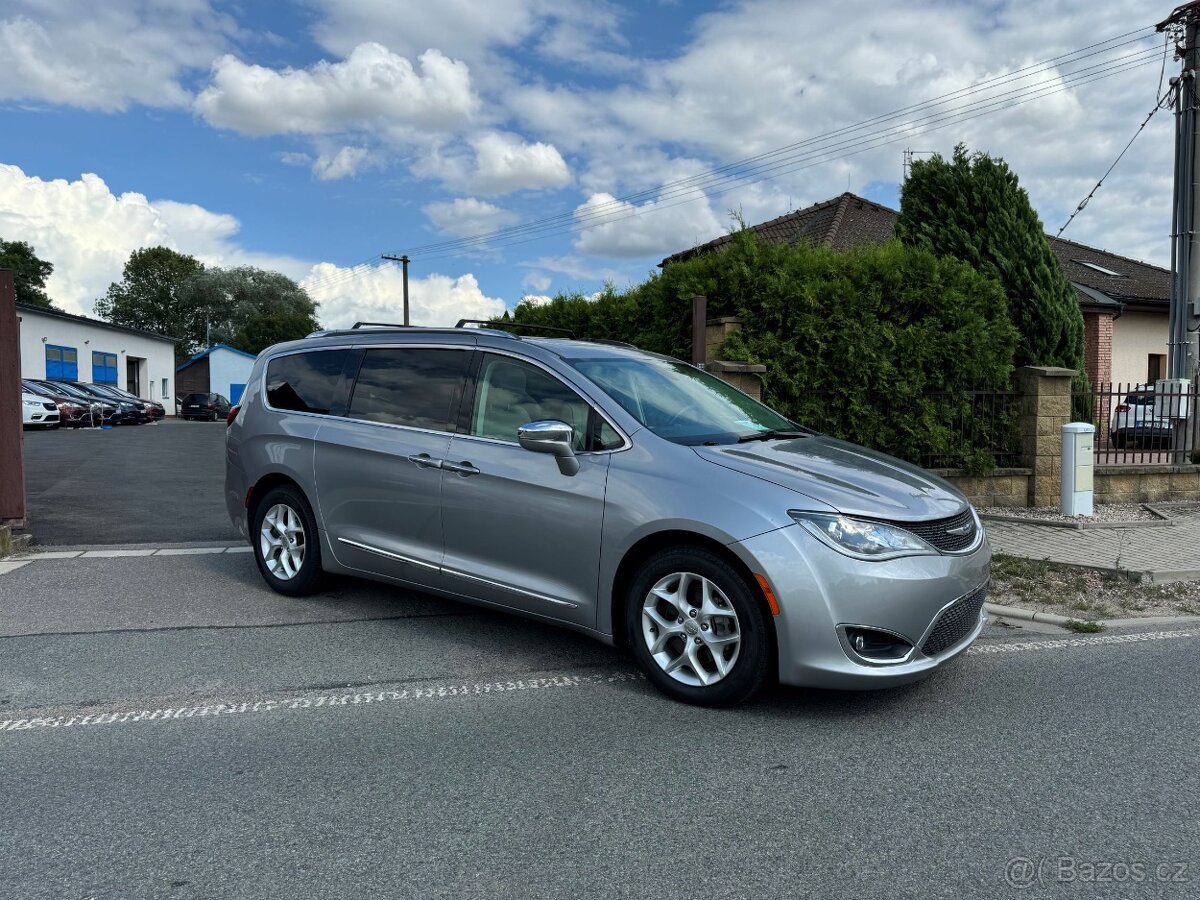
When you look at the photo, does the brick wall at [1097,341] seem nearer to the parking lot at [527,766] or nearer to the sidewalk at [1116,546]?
the sidewalk at [1116,546]

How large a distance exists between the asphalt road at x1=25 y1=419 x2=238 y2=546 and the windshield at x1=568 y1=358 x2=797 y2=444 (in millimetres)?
5058

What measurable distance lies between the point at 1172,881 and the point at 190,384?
78.9 m

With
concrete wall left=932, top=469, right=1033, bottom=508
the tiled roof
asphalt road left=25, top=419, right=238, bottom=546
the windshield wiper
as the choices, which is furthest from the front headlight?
the tiled roof

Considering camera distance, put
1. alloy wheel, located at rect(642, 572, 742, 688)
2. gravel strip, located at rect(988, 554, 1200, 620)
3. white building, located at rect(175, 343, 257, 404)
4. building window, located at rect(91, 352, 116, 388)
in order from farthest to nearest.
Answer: white building, located at rect(175, 343, 257, 404), building window, located at rect(91, 352, 116, 388), gravel strip, located at rect(988, 554, 1200, 620), alloy wheel, located at rect(642, 572, 742, 688)

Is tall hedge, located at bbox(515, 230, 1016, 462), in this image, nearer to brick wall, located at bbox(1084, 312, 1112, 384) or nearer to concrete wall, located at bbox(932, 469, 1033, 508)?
concrete wall, located at bbox(932, 469, 1033, 508)

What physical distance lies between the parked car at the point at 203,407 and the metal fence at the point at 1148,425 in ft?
153

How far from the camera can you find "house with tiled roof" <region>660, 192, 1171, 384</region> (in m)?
25.3

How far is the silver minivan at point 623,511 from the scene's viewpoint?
13.0ft

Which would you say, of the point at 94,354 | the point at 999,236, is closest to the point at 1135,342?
the point at 999,236

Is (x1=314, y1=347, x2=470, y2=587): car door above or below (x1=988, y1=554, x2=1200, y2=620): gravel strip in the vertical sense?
above

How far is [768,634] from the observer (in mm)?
3996

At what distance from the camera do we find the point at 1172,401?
1220cm

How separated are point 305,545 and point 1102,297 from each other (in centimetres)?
2543

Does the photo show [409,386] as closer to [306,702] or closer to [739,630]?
[306,702]
